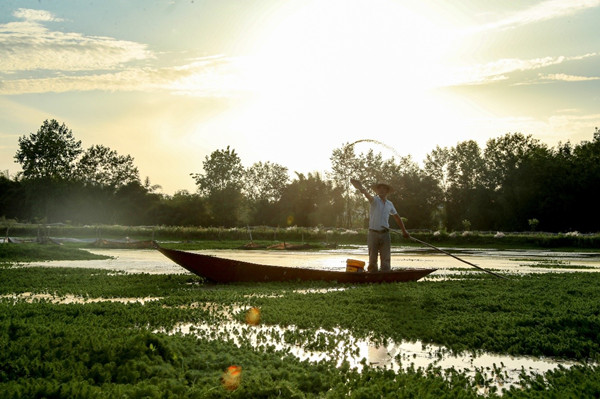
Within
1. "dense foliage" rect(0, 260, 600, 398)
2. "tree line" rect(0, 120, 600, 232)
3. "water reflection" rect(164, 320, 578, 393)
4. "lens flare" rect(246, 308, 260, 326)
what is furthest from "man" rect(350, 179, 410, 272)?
"tree line" rect(0, 120, 600, 232)

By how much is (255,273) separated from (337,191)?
64479 mm

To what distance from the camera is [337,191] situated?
80.6 meters

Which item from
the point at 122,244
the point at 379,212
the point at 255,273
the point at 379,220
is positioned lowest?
the point at 122,244

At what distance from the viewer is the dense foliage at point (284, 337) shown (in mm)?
5934

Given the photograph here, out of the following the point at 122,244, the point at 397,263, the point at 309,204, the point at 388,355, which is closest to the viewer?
the point at 388,355

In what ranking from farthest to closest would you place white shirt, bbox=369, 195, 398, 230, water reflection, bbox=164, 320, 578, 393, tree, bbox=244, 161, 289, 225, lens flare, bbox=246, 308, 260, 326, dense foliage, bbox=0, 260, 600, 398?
tree, bbox=244, 161, 289, 225 < white shirt, bbox=369, 195, 398, 230 < lens flare, bbox=246, 308, 260, 326 < water reflection, bbox=164, 320, 578, 393 < dense foliage, bbox=0, 260, 600, 398

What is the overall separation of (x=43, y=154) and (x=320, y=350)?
80.0 meters

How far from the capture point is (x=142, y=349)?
661cm

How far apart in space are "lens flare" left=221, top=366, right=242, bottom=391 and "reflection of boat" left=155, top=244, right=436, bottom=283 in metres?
9.69

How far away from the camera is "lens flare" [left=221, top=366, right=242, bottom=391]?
5.94 metres

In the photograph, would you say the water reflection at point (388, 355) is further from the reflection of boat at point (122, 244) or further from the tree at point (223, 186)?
the tree at point (223, 186)

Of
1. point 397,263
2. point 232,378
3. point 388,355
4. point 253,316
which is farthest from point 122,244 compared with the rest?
point 232,378

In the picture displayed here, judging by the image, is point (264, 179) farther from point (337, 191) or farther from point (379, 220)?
point (379, 220)

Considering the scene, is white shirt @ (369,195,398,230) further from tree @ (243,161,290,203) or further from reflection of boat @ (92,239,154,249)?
tree @ (243,161,290,203)
